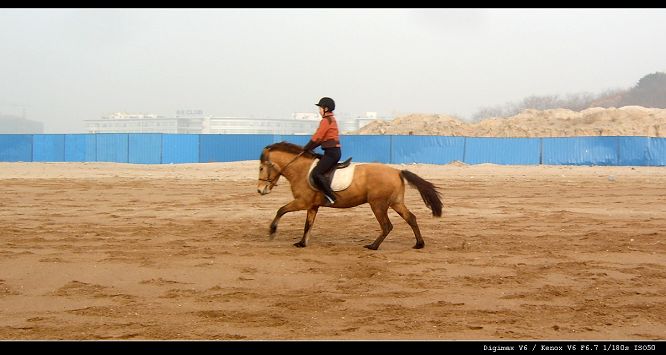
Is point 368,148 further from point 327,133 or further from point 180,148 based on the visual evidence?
point 327,133

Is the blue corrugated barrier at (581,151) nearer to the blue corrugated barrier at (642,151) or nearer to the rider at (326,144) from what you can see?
the blue corrugated barrier at (642,151)

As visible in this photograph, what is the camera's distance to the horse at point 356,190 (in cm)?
1182

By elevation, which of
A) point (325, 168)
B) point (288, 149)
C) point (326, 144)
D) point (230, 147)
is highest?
point (326, 144)

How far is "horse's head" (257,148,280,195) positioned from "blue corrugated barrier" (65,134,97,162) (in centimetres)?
3551

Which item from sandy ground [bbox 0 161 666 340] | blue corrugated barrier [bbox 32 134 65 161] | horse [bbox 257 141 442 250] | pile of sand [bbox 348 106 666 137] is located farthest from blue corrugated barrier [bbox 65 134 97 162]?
horse [bbox 257 141 442 250]

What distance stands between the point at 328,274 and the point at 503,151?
3761 cm

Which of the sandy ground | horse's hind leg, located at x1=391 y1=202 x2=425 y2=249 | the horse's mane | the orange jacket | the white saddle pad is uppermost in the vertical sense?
the orange jacket

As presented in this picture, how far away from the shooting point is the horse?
1182 cm

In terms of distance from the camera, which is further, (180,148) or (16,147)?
(16,147)

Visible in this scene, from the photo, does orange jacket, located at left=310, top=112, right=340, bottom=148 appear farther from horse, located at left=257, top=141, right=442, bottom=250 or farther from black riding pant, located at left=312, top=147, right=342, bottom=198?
horse, located at left=257, top=141, right=442, bottom=250

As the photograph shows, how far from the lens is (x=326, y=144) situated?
39.1 feet

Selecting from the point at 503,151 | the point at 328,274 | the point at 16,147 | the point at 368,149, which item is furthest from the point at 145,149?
the point at 328,274

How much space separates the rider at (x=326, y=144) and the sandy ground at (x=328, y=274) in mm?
970

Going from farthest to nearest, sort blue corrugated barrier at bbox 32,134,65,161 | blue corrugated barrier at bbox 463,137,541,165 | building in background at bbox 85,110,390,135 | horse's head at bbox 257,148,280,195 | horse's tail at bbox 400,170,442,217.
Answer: building in background at bbox 85,110,390,135, blue corrugated barrier at bbox 463,137,541,165, blue corrugated barrier at bbox 32,134,65,161, horse's head at bbox 257,148,280,195, horse's tail at bbox 400,170,442,217
